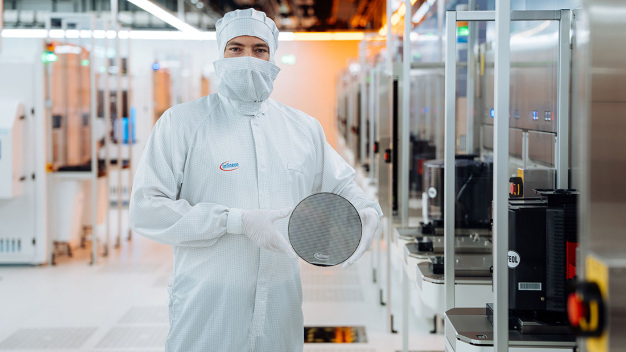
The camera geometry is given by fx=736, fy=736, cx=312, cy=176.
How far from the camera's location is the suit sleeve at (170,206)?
2.00 metres

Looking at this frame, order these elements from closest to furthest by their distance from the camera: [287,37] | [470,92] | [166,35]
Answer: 1. [470,92]
2. [166,35]
3. [287,37]

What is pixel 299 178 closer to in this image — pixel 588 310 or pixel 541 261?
pixel 541 261

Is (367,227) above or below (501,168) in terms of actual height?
below

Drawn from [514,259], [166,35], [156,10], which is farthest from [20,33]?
[514,259]

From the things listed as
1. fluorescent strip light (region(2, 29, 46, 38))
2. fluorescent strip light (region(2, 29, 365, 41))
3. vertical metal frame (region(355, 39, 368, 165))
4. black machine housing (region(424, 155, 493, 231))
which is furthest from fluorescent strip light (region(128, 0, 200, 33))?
fluorescent strip light (region(2, 29, 46, 38))

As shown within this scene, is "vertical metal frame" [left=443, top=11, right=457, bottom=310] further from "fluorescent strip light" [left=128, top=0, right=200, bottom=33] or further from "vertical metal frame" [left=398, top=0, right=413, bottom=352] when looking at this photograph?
"fluorescent strip light" [left=128, top=0, right=200, bottom=33]

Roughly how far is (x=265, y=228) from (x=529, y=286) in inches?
30.1

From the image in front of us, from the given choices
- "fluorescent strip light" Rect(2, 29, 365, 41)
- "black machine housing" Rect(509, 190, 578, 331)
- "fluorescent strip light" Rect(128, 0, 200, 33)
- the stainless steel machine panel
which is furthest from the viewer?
"fluorescent strip light" Rect(2, 29, 365, 41)

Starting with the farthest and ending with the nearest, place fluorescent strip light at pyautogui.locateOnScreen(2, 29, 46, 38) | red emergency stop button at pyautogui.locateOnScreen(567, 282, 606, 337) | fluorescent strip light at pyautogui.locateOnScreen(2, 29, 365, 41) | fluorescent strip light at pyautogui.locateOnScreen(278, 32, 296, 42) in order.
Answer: fluorescent strip light at pyautogui.locateOnScreen(278, 32, 296, 42) < fluorescent strip light at pyautogui.locateOnScreen(2, 29, 46, 38) < fluorescent strip light at pyautogui.locateOnScreen(2, 29, 365, 41) < red emergency stop button at pyautogui.locateOnScreen(567, 282, 606, 337)

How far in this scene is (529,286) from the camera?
2.07 metres

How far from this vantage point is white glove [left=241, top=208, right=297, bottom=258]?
196 centimetres

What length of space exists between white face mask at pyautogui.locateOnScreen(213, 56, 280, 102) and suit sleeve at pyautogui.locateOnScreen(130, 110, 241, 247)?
19 centimetres

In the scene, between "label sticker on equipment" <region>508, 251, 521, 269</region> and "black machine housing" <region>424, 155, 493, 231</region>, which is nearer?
"label sticker on equipment" <region>508, 251, 521, 269</region>

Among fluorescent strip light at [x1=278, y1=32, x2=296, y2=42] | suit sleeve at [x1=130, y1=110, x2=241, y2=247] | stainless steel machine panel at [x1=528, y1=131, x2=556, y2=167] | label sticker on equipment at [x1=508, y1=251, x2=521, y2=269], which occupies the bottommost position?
label sticker on equipment at [x1=508, y1=251, x2=521, y2=269]
